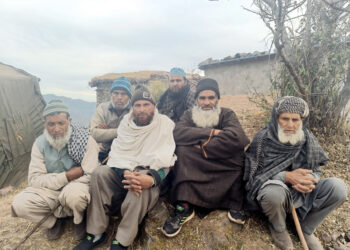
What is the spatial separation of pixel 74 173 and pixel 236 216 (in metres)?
1.87

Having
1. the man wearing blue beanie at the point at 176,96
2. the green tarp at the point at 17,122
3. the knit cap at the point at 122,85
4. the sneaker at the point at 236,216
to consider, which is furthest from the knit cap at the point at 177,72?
the green tarp at the point at 17,122

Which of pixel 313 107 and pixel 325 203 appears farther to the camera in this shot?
pixel 313 107

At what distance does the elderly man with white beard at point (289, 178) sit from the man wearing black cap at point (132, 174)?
998 millimetres

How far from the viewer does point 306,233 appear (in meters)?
2.33

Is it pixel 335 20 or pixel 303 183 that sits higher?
pixel 335 20

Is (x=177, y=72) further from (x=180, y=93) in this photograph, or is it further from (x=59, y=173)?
(x=59, y=173)

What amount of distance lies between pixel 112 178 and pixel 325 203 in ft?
7.22

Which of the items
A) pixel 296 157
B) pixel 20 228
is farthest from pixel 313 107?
pixel 20 228

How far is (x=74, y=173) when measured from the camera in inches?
102

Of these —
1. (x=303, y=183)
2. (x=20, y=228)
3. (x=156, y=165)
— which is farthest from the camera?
(x=20, y=228)

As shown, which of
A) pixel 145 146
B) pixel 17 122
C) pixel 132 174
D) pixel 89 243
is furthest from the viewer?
pixel 17 122

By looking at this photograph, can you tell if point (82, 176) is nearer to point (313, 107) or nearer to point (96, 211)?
point (96, 211)

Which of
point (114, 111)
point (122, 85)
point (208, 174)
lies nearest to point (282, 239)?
point (208, 174)

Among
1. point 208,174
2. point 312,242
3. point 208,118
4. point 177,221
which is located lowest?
point 312,242
